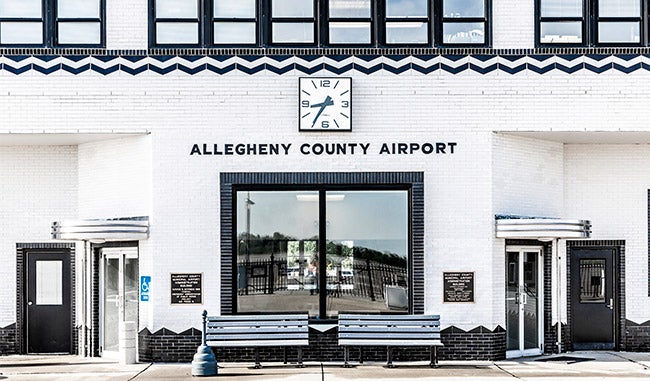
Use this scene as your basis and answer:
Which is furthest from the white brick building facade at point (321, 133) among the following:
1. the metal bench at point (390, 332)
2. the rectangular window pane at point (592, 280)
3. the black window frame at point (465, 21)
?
the rectangular window pane at point (592, 280)

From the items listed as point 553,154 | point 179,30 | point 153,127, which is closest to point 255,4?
point 179,30

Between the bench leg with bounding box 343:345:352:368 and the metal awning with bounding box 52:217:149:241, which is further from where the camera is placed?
the metal awning with bounding box 52:217:149:241

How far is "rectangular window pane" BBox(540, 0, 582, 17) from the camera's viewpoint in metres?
20.0

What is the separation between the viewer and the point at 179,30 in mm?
19844

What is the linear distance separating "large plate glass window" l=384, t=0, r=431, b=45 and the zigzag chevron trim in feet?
1.14

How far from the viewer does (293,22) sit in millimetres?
19891

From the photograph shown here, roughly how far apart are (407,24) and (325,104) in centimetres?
214

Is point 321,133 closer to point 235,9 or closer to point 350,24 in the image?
point 350,24

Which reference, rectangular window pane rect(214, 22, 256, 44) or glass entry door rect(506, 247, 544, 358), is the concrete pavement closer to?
glass entry door rect(506, 247, 544, 358)

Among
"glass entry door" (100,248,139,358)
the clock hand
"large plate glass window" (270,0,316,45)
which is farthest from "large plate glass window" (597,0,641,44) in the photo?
"glass entry door" (100,248,139,358)

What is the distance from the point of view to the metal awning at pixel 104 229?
19266 mm

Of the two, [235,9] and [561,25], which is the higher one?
[235,9]

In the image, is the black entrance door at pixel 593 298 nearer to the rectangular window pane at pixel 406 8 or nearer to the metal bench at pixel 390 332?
the metal bench at pixel 390 332

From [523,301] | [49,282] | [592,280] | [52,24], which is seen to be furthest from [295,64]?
[592,280]
